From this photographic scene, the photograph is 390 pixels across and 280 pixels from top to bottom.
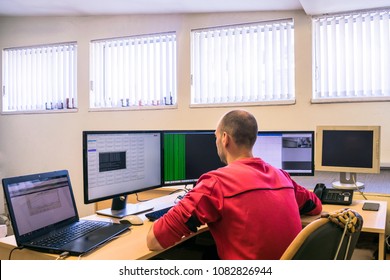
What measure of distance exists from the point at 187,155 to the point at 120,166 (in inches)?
18.6

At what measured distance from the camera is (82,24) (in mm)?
3416

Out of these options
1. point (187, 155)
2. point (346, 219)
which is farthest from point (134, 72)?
point (346, 219)

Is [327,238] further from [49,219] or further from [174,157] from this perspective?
[174,157]

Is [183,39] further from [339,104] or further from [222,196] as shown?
[222,196]

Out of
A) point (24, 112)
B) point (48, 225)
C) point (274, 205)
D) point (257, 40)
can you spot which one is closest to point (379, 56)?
point (257, 40)

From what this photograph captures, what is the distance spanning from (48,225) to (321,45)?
2290 millimetres

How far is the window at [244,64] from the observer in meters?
2.73

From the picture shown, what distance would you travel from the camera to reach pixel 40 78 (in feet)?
12.4

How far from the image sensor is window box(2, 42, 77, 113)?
359 cm

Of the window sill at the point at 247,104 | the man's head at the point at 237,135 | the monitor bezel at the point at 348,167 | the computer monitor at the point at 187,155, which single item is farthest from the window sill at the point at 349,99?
the man's head at the point at 237,135

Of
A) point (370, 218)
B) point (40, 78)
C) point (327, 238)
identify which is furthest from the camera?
point (40, 78)

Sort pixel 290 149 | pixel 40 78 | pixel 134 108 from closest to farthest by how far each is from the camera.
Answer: pixel 290 149 → pixel 134 108 → pixel 40 78

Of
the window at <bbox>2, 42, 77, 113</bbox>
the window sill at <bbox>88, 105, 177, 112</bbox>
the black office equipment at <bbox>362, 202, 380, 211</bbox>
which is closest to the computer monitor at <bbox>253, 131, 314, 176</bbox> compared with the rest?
the black office equipment at <bbox>362, 202, 380, 211</bbox>

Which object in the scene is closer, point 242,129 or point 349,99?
point 242,129
